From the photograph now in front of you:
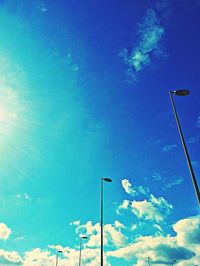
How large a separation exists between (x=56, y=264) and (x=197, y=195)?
57.9 metres

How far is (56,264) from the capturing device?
58625 millimetres

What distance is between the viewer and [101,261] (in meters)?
24.0

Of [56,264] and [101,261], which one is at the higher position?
[56,264]

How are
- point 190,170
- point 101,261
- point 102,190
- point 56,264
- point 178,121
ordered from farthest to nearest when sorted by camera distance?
point 56,264
point 102,190
point 101,261
point 178,121
point 190,170

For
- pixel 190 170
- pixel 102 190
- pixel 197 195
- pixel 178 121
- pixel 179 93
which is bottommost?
pixel 197 195

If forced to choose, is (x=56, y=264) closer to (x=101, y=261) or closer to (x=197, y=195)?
(x=101, y=261)

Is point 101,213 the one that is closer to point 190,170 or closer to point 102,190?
point 102,190

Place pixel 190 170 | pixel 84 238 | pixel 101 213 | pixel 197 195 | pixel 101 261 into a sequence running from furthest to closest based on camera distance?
pixel 84 238 → pixel 101 213 → pixel 101 261 → pixel 190 170 → pixel 197 195

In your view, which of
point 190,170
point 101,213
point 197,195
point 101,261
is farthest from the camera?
point 101,213

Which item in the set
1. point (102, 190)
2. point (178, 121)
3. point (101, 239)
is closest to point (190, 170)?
A: point (178, 121)

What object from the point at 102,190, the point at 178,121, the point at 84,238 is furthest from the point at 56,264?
the point at 178,121

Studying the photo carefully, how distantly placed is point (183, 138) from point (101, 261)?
17050mm

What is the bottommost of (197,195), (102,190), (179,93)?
(197,195)

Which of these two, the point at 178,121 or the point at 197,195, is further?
the point at 178,121
